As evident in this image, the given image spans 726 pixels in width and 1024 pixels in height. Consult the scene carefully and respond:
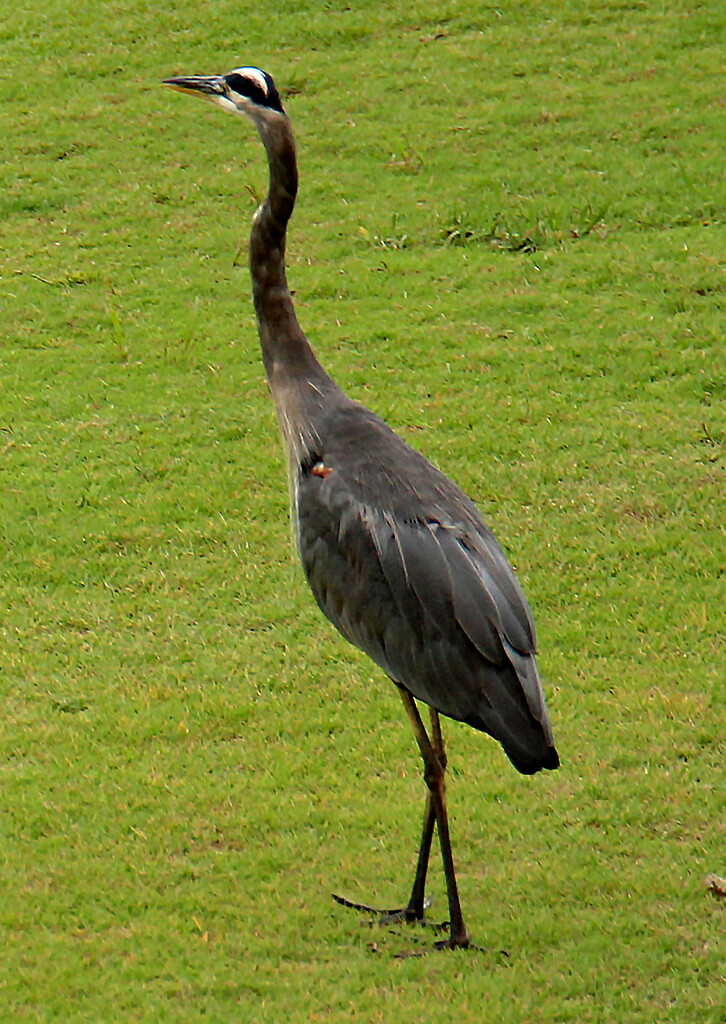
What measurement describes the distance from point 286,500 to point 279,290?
8.91 ft

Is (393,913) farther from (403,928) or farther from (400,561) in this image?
(400,561)

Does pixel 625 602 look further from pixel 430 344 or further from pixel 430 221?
pixel 430 221

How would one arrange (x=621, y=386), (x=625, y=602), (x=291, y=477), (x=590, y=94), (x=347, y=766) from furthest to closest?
(x=590, y=94)
(x=621, y=386)
(x=625, y=602)
(x=347, y=766)
(x=291, y=477)

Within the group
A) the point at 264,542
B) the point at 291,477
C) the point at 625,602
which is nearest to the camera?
the point at 291,477

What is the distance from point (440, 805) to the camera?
18.1 ft

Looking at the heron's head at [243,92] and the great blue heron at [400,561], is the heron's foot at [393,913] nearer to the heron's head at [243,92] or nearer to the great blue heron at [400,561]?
the great blue heron at [400,561]

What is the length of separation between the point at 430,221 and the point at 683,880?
767cm

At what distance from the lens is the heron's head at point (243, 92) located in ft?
20.5

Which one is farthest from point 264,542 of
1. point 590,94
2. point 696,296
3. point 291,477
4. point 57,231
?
point 590,94

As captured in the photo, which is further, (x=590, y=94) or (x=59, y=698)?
(x=590, y=94)

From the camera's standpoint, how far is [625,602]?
7742 millimetres

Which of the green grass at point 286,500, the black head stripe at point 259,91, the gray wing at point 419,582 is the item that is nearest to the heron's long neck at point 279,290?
the black head stripe at point 259,91

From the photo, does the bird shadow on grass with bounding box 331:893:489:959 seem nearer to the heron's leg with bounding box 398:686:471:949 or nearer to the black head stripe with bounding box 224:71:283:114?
the heron's leg with bounding box 398:686:471:949

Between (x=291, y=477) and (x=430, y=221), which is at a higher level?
(x=291, y=477)
